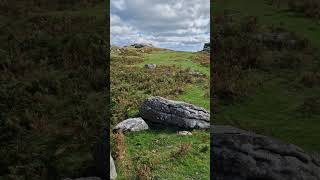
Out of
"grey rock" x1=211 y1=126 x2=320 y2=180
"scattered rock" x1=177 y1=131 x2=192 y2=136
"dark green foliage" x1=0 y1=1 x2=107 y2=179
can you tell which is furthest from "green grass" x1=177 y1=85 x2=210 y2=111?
"grey rock" x1=211 y1=126 x2=320 y2=180

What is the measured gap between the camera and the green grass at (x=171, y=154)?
10.6m

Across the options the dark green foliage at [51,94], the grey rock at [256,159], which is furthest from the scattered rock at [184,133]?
the dark green foliage at [51,94]

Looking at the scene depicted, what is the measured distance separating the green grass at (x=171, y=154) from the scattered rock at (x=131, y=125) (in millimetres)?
186

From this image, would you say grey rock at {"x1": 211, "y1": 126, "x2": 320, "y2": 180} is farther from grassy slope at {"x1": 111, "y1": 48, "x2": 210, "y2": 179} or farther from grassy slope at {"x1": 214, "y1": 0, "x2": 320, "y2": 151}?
grassy slope at {"x1": 214, "y1": 0, "x2": 320, "y2": 151}

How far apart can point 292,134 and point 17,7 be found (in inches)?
559

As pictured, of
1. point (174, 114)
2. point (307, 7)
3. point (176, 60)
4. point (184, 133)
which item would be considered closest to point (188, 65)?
point (176, 60)

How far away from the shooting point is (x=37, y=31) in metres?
18.5

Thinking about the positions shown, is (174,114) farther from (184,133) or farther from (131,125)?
(131,125)

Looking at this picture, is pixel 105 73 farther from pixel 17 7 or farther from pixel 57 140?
pixel 17 7

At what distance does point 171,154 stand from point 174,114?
1517 mm

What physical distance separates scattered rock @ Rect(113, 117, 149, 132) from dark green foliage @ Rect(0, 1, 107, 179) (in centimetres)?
58

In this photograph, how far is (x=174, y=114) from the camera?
12289 millimetres

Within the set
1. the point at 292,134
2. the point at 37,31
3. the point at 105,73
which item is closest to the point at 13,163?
the point at 105,73

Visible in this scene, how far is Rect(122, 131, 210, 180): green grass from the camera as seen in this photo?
10633 mm
